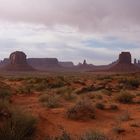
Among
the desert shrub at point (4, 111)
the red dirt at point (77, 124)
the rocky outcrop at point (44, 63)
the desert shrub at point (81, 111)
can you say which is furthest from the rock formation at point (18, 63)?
the desert shrub at point (4, 111)

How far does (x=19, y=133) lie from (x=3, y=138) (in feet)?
1.64

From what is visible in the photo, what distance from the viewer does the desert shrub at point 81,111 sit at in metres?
13.6

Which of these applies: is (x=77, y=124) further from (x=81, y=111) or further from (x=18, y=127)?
(x=18, y=127)

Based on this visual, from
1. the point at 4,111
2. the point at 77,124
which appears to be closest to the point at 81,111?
the point at 77,124

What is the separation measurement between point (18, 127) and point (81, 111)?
5.26 m

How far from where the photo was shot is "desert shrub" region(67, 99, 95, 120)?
13570 millimetres

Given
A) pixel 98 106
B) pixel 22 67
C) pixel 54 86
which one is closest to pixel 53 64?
pixel 22 67

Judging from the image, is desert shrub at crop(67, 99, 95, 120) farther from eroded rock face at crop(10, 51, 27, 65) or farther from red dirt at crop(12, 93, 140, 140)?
eroded rock face at crop(10, 51, 27, 65)

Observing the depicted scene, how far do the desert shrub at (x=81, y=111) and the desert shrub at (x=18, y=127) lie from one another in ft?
11.6

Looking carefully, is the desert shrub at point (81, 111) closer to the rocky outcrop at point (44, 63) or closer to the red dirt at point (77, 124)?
the red dirt at point (77, 124)

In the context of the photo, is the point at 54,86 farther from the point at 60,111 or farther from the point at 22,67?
the point at 22,67

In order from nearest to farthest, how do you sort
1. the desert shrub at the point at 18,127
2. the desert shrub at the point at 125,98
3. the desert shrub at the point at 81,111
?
the desert shrub at the point at 18,127 → the desert shrub at the point at 81,111 → the desert shrub at the point at 125,98

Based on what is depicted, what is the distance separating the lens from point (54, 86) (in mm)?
32000

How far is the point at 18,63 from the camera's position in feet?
477
